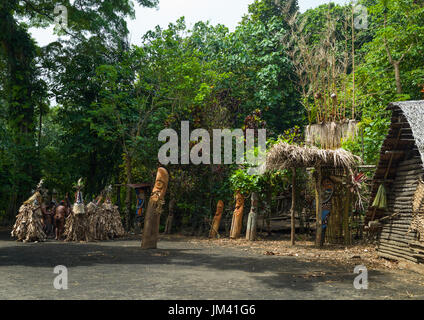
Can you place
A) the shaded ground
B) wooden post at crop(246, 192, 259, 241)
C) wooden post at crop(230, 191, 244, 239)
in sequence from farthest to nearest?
wooden post at crop(230, 191, 244, 239)
wooden post at crop(246, 192, 259, 241)
the shaded ground

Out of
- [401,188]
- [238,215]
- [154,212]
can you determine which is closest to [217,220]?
[238,215]

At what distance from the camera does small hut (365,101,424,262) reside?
841 centimetres

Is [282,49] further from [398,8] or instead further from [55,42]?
[55,42]

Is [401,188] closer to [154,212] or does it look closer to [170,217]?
[154,212]

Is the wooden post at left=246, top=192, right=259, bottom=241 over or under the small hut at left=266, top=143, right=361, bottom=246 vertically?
under

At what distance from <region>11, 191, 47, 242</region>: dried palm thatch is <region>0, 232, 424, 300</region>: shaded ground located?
2.20 metres

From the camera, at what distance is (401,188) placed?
9.67m

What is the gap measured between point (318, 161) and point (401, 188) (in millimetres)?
2812

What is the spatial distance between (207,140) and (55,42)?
33.9ft

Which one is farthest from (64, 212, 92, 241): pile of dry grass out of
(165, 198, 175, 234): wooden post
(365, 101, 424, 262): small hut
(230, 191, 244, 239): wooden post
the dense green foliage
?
(365, 101, 424, 262): small hut

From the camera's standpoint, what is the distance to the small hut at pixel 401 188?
27.6 ft

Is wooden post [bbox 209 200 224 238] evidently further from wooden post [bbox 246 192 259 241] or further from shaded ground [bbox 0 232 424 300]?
shaded ground [bbox 0 232 424 300]

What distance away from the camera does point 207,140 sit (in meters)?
18.0
